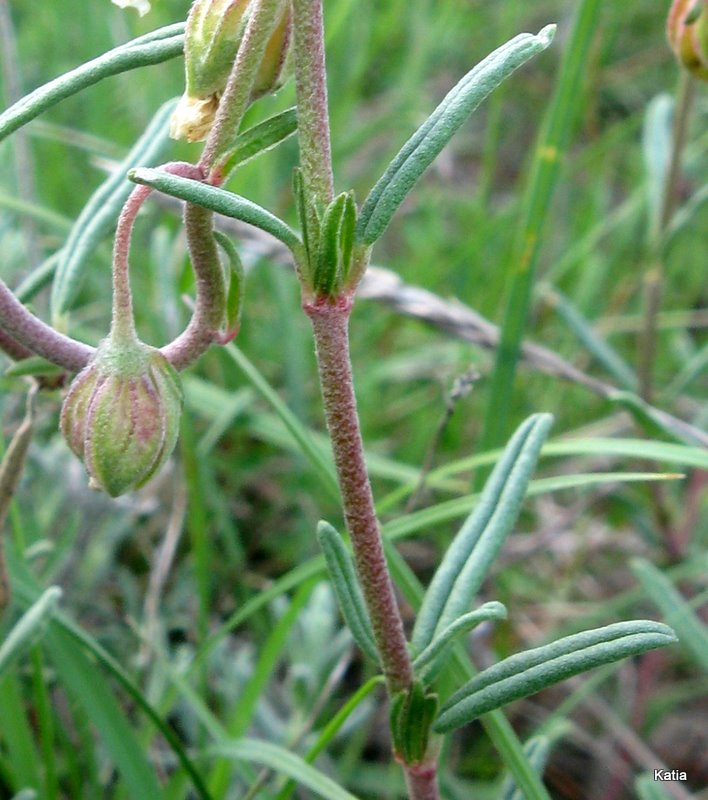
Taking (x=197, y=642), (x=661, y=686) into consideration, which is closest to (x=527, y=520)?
(x=661, y=686)

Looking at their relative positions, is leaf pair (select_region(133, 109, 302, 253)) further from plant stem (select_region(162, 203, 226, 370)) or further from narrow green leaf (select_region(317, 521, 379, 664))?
narrow green leaf (select_region(317, 521, 379, 664))

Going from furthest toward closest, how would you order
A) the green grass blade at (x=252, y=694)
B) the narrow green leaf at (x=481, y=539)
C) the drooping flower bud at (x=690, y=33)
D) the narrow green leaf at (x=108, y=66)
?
the drooping flower bud at (x=690, y=33), the green grass blade at (x=252, y=694), the narrow green leaf at (x=481, y=539), the narrow green leaf at (x=108, y=66)

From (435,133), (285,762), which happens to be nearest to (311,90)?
(435,133)

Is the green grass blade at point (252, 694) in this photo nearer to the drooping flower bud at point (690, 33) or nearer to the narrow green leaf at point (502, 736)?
the narrow green leaf at point (502, 736)

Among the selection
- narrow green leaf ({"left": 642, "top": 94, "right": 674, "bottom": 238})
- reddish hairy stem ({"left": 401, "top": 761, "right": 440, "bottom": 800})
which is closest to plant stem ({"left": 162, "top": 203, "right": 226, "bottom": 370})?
reddish hairy stem ({"left": 401, "top": 761, "right": 440, "bottom": 800})

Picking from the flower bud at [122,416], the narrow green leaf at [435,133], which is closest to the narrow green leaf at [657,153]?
the narrow green leaf at [435,133]
